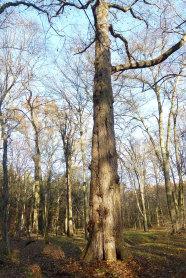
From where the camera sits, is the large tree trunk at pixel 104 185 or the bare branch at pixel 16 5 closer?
the bare branch at pixel 16 5

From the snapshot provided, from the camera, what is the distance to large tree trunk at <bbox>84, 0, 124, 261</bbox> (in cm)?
402

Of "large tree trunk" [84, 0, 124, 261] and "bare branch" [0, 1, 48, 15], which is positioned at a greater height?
"bare branch" [0, 1, 48, 15]

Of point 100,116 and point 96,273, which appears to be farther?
point 100,116

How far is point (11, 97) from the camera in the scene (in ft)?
36.3

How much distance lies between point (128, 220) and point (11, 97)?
3254 cm

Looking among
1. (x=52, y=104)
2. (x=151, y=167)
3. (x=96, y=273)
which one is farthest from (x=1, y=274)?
(x=151, y=167)

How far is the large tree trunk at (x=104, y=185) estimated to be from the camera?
4.02 m

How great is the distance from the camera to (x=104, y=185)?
425cm

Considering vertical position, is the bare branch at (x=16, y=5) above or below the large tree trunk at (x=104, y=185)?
above

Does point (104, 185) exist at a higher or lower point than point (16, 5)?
lower

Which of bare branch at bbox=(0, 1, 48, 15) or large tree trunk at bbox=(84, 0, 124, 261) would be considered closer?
bare branch at bbox=(0, 1, 48, 15)

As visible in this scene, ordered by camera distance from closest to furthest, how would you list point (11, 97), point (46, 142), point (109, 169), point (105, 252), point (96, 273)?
point (96, 273) < point (105, 252) < point (109, 169) < point (11, 97) < point (46, 142)

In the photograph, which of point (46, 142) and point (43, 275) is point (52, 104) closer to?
point (46, 142)

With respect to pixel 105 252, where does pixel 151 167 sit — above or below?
above
